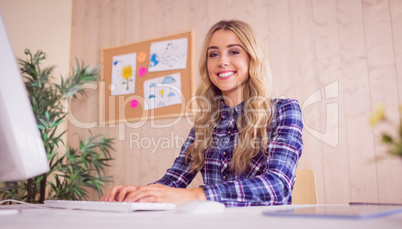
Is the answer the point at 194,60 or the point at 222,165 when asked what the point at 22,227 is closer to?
the point at 222,165

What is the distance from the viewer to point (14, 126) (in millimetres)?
690

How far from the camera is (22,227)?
0.51 meters

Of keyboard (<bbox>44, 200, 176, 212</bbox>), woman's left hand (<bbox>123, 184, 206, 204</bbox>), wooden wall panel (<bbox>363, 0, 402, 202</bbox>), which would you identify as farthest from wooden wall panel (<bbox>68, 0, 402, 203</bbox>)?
keyboard (<bbox>44, 200, 176, 212</bbox>)

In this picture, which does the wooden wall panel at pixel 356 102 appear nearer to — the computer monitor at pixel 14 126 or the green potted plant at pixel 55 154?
the green potted plant at pixel 55 154

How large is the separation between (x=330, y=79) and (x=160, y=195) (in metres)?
1.75

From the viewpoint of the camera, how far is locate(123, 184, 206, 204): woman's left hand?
905mm

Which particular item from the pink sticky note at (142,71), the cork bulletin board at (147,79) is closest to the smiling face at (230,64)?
the cork bulletin board at (147,79)

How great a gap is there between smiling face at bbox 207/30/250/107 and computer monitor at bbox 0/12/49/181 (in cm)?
103

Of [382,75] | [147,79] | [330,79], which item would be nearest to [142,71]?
[147,79]

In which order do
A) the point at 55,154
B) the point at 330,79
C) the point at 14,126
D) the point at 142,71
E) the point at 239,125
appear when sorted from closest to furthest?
the point at 14,126, the point at 239,125, the point at 330,79, the point at 55,154, the point at 142,71

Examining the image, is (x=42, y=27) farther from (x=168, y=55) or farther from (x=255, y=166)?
(x=255, y=166)

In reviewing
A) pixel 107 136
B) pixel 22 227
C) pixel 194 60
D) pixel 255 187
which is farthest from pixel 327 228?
pixel 107 136

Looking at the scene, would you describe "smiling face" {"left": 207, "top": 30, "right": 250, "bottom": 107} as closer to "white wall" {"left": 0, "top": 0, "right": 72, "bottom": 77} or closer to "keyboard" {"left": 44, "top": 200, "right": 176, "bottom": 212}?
"keyboard" {"left": 44, "top": 200, "right": 176, "bottom": 212}

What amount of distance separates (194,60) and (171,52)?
0.74 ft
